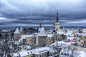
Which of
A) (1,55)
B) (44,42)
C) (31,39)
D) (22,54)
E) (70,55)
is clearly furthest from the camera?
(31,39)

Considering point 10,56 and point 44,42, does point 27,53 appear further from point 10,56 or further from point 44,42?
point 44,42

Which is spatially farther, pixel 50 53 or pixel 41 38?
pixel 41 38

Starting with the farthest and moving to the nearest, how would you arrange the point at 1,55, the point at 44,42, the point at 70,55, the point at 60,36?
1. the point at 60,36
2. the point at 44,42
3. the point at 1,55
4. the point at 70,55

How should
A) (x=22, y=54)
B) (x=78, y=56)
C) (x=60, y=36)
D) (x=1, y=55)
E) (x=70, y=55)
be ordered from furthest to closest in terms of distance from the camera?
(x=60, y=36)
(x=1, y=55)
(x=22, y=54)
(x=70, y=55)
(x=78, y=56)

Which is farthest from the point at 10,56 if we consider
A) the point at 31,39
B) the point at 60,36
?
the point at 60,36

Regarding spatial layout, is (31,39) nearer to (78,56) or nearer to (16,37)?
(16,37)

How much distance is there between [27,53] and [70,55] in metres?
6.74

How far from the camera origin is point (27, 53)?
18.5 metres

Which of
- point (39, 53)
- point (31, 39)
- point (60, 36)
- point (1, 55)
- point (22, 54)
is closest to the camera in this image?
point (22, 54)

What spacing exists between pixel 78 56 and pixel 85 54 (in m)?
1.19

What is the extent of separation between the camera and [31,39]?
3844 cm

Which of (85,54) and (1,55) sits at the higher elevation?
(85,54)

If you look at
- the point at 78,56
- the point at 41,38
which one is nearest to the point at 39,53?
the point at 78,56

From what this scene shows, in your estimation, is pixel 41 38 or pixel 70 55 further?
pixel 41 38
